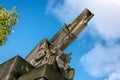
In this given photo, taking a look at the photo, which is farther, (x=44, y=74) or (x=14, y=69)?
(x=14, y=69)

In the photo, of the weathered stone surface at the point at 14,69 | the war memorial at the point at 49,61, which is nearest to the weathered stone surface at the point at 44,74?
the war memorial at the point at 49,61

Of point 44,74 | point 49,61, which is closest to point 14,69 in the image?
point 44,74

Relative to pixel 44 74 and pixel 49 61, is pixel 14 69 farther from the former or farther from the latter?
pixel 49 61

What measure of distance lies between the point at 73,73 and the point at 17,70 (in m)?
8.20

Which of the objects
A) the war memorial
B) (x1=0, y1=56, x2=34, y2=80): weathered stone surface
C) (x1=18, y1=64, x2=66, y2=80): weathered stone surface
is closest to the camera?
(x1=18, y1=64, x2=66, y2=80): weathered stone surface

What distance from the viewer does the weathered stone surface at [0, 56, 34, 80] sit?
459 cm

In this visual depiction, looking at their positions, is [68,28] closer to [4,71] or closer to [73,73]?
[73,73]

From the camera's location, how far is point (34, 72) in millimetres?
4172

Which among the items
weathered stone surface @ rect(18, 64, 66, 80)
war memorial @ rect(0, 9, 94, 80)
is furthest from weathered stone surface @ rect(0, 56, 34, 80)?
weathered stone surface @ rect(18, 64, 66, 80)

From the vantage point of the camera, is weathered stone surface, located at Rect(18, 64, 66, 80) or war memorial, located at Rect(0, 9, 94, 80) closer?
weathered stone surface, located at Rect(18, 64, 66, 80)

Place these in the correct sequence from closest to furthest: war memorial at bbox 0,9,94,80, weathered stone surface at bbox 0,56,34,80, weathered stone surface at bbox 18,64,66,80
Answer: weathered stone surface at bbox 18,64,66,80 → war memorial at bbox 0,9,94,80 → weathered stone surface at bbox 0,56,34,80

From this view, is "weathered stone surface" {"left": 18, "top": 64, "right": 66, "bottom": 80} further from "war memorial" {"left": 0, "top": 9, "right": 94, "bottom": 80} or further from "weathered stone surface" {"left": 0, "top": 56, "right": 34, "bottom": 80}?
"weathered stone surface" {"left": 0, "top": 56, "right": 34, "bottom": 80}

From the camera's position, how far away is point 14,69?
15.3ft

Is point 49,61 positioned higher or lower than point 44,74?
higher
